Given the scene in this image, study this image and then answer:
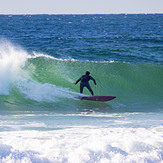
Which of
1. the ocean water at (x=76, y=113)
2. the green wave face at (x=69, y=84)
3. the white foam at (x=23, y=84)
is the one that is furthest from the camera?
the white foam at (x=23, y=84)

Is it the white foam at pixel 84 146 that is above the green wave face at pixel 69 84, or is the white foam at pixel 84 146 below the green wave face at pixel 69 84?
below

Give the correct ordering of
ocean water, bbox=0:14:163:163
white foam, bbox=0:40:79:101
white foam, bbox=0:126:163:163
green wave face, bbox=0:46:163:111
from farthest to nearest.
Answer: white foam, bbox=0:40:79:101, green wave face, bbox=0:46:163:111, ocean water, bbox=0:14:163:163, white foam, bbox=0:126:163:163

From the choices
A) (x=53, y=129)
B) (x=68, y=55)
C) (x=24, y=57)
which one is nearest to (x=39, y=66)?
(x=24, y=57)

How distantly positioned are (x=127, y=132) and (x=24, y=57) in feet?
34.4

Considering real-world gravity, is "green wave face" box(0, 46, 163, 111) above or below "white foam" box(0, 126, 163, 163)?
above

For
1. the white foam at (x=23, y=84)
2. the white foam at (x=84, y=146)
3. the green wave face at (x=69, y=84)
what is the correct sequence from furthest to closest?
the white foam at (x=23, y=84), the green wave face at (x=69, y=84), the white foam at (x=84, y=146)

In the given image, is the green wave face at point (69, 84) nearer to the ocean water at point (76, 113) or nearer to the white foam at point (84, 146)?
the ocean water at point (76, 113)

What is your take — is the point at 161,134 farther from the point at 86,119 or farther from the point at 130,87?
the point at 130,87

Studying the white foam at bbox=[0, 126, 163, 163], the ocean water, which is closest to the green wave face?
the ocean water

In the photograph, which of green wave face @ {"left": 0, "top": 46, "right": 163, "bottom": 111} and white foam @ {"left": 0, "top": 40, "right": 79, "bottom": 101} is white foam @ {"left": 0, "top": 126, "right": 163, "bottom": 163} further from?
white foam @ {"left": 0, "top": 40, "right": 79, "bottom": 101}

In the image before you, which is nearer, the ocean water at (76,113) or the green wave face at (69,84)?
the ocean water at (76,113)

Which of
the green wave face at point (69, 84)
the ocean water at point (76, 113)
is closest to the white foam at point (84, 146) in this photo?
the ocean water at point (76, 113)

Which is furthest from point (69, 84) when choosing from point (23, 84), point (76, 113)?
point (76, 113)

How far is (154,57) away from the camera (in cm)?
2286
